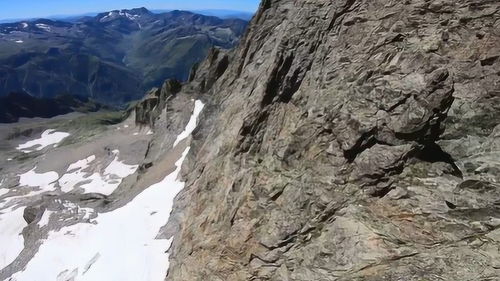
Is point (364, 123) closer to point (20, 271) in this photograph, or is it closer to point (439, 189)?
point (439, 189)

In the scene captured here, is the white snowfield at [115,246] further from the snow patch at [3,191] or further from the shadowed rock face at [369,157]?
the snow patch at [3,191]

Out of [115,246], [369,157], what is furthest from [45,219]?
[369,157]

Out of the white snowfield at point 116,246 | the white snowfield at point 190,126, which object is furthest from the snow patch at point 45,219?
the white snowfield at point 190,126

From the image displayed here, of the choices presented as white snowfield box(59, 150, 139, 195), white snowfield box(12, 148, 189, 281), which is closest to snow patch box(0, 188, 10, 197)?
white snowfield box(59, 150, 139, 195)

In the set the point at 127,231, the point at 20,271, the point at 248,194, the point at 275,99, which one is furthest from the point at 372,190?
the point at 20,271

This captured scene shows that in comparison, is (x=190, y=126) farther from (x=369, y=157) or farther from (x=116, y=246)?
(x=369, y=157)

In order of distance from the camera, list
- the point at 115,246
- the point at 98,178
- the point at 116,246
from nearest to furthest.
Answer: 1. the point at 116,246
2. the point at 115,246
3. the point at 98,178
